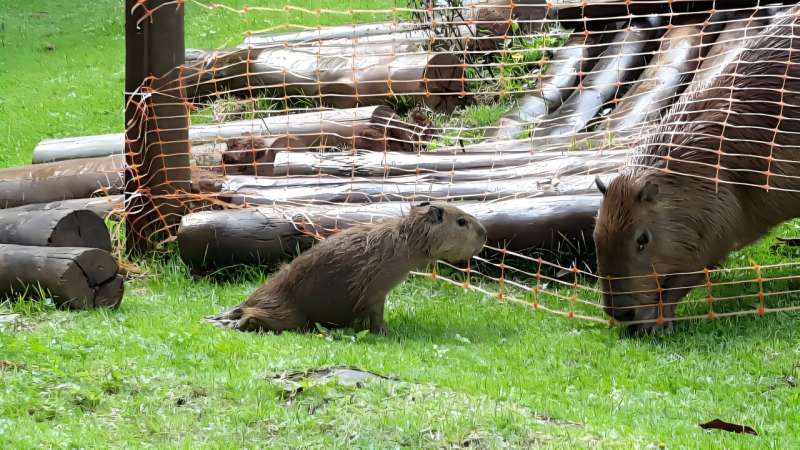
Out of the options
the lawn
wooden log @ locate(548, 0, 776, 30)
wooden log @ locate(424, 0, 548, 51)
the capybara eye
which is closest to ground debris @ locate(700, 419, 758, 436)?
the lawn

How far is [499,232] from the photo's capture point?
8305mm

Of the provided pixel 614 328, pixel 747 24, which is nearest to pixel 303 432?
pixel 614 328

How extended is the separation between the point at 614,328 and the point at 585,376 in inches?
42.0

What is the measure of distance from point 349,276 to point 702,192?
91.6 inches

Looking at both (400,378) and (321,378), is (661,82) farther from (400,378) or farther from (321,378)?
(321,378)

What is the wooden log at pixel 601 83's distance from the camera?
427 inches

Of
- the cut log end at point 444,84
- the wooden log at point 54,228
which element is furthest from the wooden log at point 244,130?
the wooden log at point 54,228

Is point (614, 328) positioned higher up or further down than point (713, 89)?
further down

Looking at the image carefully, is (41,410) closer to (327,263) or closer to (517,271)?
(327,263)

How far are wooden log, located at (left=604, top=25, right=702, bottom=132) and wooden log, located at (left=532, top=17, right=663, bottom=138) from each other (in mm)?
172

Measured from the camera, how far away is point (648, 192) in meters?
6.92

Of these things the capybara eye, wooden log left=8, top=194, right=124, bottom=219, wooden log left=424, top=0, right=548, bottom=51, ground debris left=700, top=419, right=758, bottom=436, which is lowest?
wooden log left=8, top=194, right=124, bottom=219

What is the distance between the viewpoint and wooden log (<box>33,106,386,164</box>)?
10444mm

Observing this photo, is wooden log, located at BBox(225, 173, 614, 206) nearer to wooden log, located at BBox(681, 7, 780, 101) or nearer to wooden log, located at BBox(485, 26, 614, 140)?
wooden log, located at BBox(681, 7, 780, 101)
